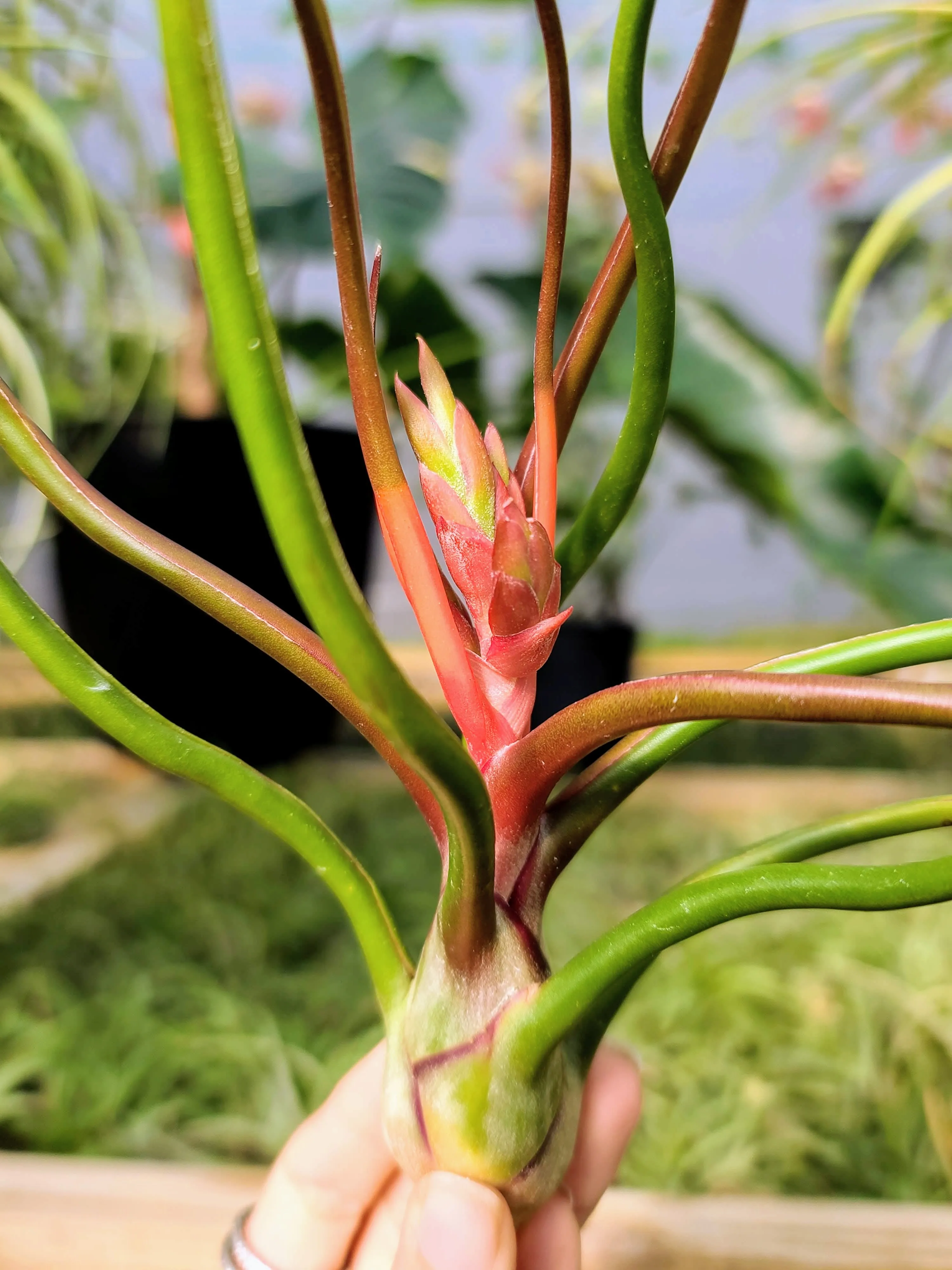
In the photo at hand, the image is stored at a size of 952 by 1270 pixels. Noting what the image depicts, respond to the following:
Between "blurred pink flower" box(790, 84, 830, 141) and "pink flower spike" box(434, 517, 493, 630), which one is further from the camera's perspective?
"blurred pink flower" box(790, 84, 830, 141)

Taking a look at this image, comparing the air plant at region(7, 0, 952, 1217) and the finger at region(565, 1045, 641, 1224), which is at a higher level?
the air plant at region(7, 0, 952, 1217)

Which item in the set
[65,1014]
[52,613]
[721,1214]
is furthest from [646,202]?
[52,613]

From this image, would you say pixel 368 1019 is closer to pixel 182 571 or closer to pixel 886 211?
pixel 182 571

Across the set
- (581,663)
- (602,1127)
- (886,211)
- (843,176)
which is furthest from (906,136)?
(602,1127)

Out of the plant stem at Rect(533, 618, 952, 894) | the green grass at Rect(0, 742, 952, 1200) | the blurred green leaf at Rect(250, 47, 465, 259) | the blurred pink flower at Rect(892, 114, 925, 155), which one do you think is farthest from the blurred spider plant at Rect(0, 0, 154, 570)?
the blurred pink flower at Rect(892, 114, 925, 155)

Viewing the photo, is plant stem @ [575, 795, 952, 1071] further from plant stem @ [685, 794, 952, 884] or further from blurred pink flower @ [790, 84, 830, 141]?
blurred pink flower @ [790, 84, 830, 141]

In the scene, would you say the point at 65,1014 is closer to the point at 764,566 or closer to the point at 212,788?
the point at 212,788

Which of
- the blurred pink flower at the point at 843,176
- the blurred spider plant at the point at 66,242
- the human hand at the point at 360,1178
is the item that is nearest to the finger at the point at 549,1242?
the human hand at the point at 360,1178
